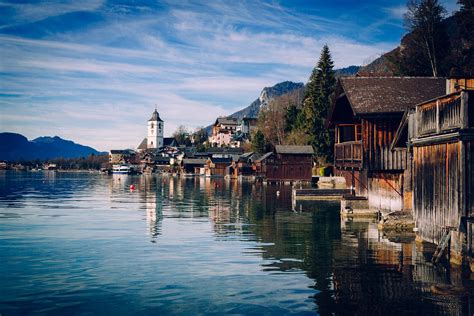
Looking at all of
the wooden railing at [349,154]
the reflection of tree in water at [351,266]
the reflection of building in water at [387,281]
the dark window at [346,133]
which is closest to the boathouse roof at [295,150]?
the dark window at [346,133]

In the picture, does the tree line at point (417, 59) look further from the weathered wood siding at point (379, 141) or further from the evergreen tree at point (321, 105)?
the weathered wood siding at point (379, 141)

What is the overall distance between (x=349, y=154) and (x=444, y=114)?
1648cm

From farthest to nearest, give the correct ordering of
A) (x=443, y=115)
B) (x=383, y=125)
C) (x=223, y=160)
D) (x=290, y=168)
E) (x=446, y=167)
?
(x=223, y=160) → (x=290, y=168) → (x=383, y=125) → (x=443, y=115) → (x=446, y=167)

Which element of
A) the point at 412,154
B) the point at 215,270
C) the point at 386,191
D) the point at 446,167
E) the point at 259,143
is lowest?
the point at 215,270

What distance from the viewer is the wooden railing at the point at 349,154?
34062mm

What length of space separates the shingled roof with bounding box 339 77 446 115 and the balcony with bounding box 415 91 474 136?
8.25 m

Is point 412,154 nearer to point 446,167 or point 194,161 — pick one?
point 446,167

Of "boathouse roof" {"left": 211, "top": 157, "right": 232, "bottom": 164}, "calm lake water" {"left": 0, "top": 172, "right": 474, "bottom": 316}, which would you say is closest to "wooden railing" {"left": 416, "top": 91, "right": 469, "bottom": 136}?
"calm lake water" {"left": 0, "top": 172, "right": 474, "bottom": 316}

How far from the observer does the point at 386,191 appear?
108 feet

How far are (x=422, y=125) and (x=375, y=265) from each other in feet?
23.6

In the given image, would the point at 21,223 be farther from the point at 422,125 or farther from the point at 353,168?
the point at 422,125

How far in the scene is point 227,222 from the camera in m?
34.2

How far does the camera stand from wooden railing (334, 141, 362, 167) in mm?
34062

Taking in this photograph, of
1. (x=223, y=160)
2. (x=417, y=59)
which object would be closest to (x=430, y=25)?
(x=417, y=59)
